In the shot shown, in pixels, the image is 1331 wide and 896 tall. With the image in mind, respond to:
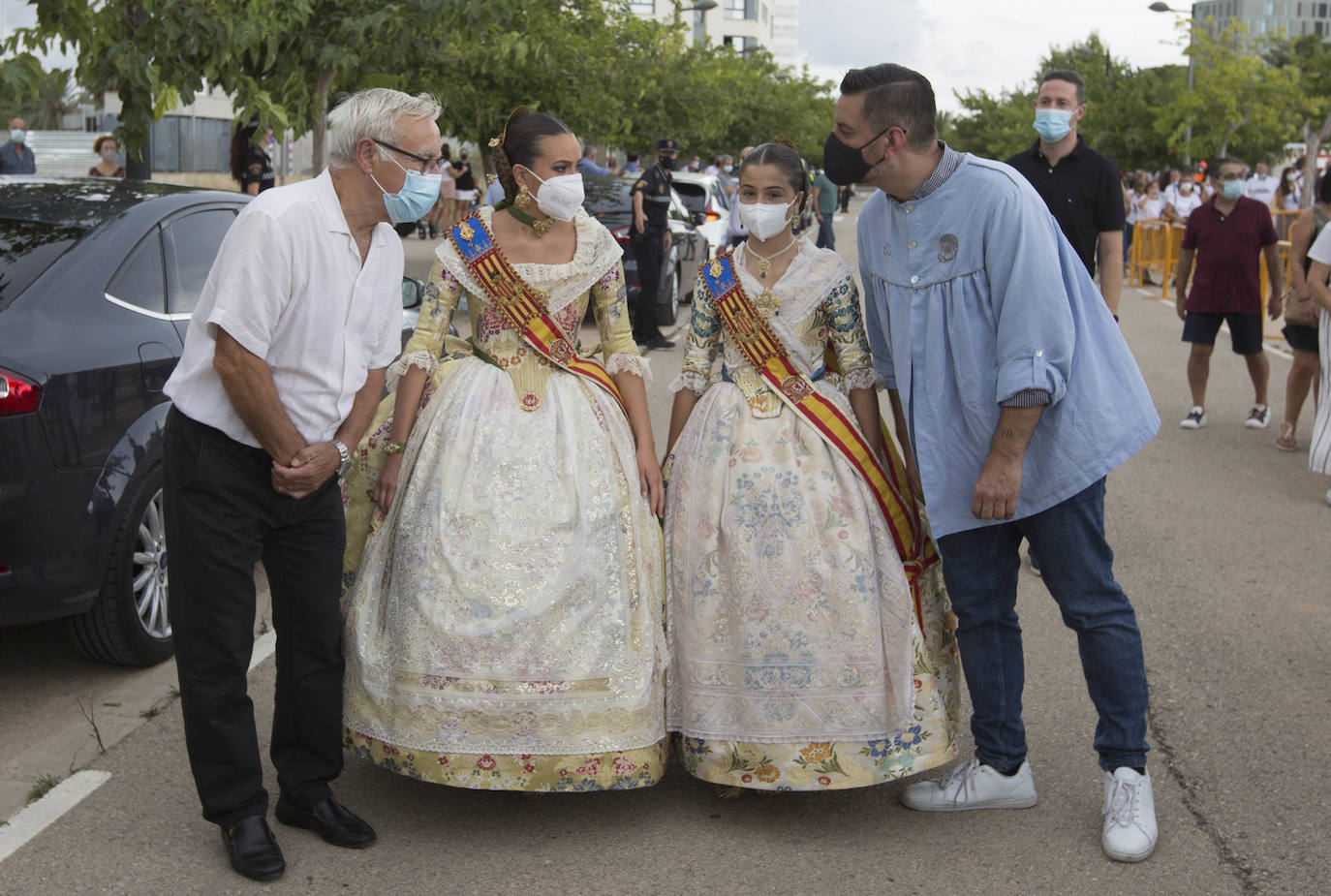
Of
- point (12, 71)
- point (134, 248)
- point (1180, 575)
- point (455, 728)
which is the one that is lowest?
point (1180, 575)

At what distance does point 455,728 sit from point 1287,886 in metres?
2.16

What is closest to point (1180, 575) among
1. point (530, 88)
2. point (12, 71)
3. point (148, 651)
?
point (148, 651)

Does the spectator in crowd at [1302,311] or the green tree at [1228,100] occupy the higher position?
the green tree at [1228,100]

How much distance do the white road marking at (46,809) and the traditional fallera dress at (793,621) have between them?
176 cm

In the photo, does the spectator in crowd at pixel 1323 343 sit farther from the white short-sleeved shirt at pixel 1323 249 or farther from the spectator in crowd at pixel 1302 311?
the spectator in crowd at pixel 1302 311

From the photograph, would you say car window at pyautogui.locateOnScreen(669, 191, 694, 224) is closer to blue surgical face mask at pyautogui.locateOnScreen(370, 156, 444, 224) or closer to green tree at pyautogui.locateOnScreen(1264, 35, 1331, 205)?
blue surgical face mask at pyautogui.locateOnScreen(370, 156, 444, 224)

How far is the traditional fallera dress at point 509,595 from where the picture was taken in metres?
3.66

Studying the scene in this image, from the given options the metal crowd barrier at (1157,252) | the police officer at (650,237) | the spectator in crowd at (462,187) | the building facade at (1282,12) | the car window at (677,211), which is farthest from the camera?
the building facade at (1282,12)

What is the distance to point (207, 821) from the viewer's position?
3844mm

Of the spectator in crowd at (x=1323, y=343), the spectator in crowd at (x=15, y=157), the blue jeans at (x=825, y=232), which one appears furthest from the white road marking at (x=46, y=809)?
the blue jeans at (x=825, y=232)

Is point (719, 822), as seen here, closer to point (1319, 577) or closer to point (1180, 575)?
point (1180, 575)

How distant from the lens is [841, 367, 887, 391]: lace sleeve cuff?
13.6ft

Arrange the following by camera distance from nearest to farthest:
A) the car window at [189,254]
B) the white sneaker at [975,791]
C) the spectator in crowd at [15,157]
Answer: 1. the white sneaker at [975,791]
2. the car window at [189,254]
3. the spectator in crowd at [15,157]

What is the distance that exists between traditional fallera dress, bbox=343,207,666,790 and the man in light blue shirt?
894 mm
